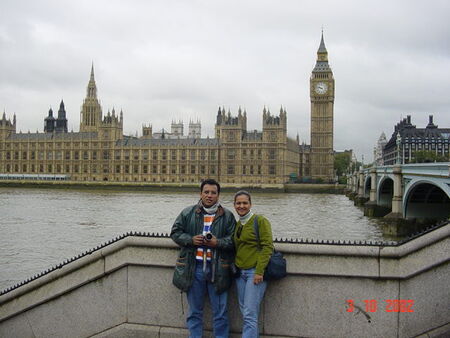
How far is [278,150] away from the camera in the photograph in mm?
81688

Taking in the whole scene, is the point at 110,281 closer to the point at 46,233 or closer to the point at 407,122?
the point at 46,233

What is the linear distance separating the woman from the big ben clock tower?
86.6 metres

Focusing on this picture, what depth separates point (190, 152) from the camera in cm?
8619

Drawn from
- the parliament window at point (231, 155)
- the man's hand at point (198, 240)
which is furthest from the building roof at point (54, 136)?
the man's hand at point (198, 240)

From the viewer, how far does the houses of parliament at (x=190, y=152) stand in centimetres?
8262

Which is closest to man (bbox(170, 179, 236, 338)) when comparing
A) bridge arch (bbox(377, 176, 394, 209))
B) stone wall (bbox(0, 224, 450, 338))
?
stone wall (bbox(0, 224, 450, 338))

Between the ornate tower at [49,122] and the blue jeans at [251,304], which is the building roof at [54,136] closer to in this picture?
the ornate tower at [49,122]

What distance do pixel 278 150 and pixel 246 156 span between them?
17.3 feet

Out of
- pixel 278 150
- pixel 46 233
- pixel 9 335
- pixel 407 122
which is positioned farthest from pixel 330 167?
pixel 9 335

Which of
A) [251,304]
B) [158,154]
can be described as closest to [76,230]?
[251,304]

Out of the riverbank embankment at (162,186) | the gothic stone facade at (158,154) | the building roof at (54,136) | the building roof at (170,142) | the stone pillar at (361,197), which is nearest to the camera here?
the stone pillar at (361,197)

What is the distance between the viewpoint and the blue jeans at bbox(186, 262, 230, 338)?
503 centimetres
